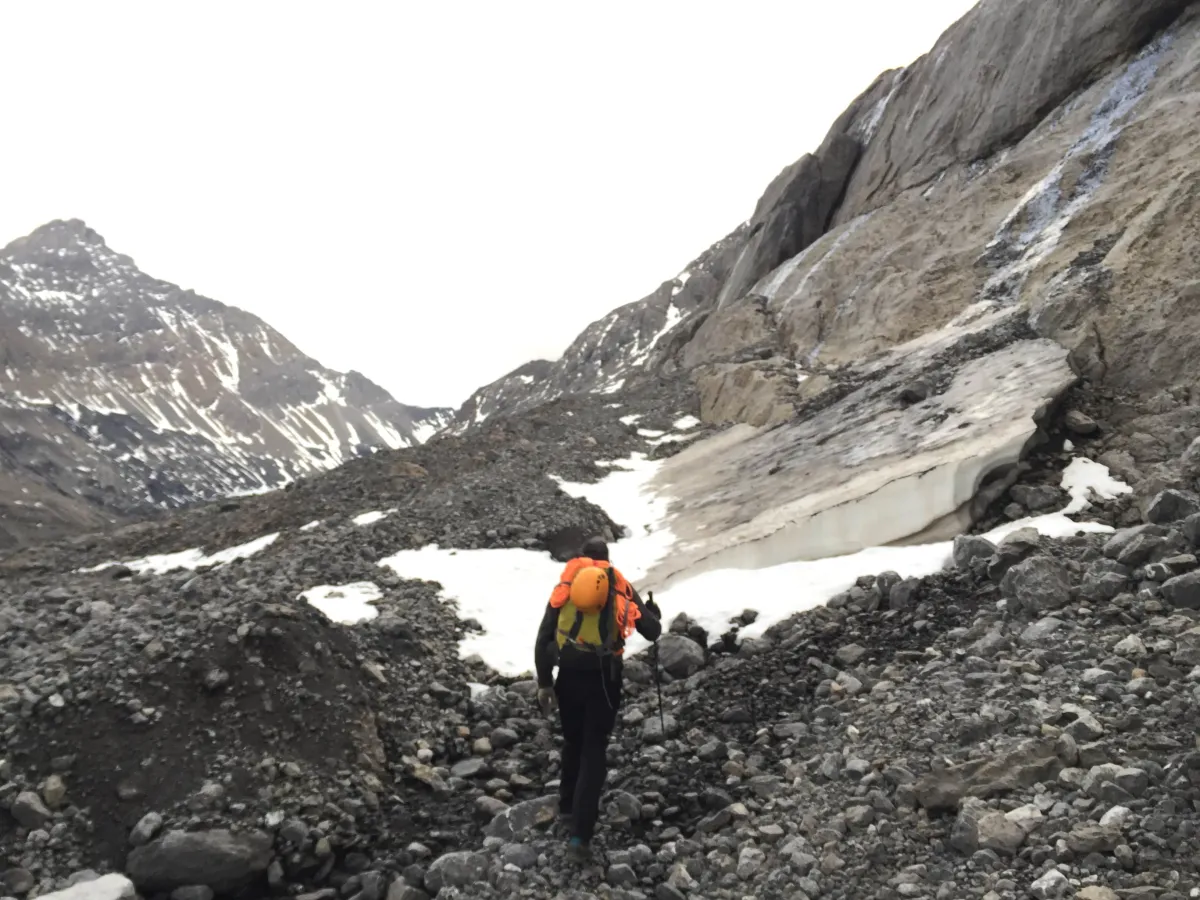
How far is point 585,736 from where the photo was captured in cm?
617

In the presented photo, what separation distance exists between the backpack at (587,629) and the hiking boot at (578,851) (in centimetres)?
129

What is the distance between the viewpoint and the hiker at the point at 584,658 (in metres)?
6.26

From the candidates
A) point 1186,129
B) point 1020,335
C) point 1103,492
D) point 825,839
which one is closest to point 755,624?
point 825,839

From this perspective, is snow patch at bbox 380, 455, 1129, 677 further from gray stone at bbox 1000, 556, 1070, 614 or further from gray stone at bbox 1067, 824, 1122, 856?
gray stone at bbox 1067, 824, 1122, 856

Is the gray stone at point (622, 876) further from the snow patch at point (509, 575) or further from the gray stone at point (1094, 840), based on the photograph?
the snow patch at point (509, 575)

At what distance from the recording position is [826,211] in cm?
4322

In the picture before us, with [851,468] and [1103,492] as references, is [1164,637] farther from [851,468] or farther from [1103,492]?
[851,468]

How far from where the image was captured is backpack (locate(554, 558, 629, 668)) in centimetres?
634

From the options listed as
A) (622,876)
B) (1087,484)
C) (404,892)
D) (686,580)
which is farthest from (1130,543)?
(404,892)

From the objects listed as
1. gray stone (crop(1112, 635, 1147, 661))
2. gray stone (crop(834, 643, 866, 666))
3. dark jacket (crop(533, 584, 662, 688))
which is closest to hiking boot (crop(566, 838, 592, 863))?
dark jacket (crop(533, 584, 662, 688))

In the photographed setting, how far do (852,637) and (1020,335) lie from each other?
10.9 metres

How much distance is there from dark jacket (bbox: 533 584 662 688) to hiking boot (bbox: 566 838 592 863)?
121cm

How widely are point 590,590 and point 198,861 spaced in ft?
11.3

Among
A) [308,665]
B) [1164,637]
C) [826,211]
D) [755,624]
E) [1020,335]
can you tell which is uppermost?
[826,211]
